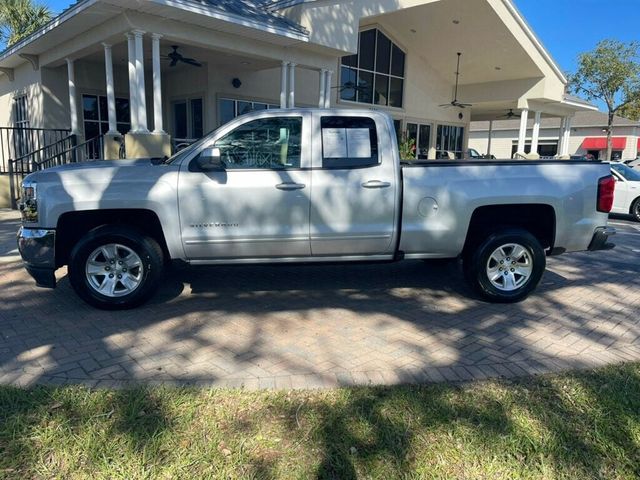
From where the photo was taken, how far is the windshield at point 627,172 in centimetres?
1329

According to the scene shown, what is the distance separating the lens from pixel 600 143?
43688 millimetres

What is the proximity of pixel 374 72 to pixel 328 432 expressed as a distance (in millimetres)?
18738

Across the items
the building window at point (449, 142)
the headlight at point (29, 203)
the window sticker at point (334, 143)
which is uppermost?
the building window at point (449, 142)

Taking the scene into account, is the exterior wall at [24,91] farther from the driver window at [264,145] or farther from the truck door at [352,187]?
the truck door at [352,187]

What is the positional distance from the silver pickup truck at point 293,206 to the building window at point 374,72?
14.0 m

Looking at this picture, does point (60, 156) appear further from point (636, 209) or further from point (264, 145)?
point (636, 209)

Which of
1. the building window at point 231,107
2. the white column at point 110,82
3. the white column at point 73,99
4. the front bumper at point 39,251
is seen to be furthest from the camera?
the building window at point 231,107

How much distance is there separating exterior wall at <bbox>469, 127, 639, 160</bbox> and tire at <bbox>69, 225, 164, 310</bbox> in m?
42.2

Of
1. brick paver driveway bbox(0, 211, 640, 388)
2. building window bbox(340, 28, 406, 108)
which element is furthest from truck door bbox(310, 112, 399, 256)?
building window bbox(340, 28, 406, 108)

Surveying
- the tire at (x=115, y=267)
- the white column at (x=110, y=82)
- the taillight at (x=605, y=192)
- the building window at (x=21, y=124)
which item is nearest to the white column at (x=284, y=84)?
the white column at (x=110, y=82)

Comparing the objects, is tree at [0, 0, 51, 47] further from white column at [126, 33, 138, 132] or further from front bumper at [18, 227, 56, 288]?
front bumper at [18, 227, 56, 288]

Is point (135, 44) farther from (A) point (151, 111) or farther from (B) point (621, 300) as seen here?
(B) point (621, 300)

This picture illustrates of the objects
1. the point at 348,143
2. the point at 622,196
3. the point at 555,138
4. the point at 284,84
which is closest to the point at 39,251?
the point at 348,143

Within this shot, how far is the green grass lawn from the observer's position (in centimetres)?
268
